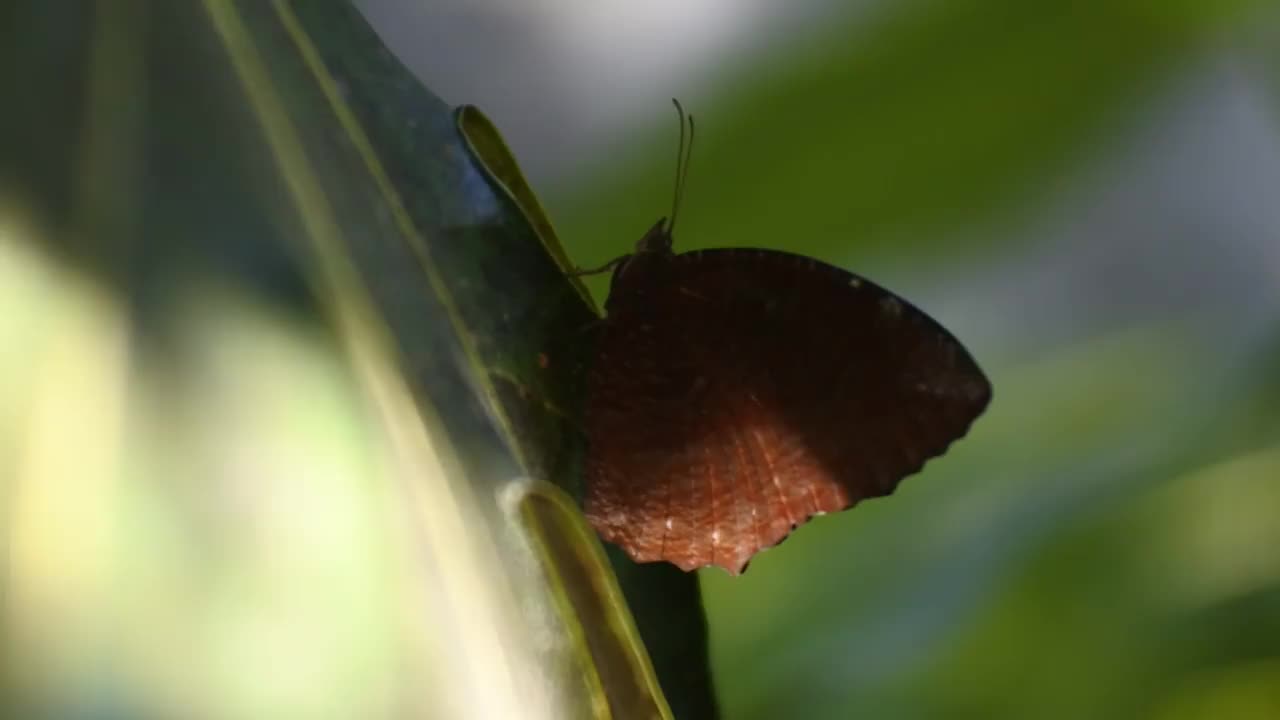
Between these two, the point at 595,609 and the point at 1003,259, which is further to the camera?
the point at 1003,259

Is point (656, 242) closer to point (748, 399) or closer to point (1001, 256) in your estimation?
point (748, 399)

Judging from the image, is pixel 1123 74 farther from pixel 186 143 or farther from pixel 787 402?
pixel 186 143

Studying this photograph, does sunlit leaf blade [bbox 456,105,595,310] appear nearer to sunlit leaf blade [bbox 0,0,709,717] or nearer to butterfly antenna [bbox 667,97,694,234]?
sunlit leaf blade [bbox 0,0,709,717]

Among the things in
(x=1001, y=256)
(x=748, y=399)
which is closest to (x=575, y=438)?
(x=748, y=399)

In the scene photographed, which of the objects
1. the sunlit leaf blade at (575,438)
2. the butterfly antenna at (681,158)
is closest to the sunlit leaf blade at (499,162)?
the sunlit leaf blade at (575,438)

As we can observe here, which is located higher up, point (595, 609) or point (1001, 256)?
point (1001, 256)

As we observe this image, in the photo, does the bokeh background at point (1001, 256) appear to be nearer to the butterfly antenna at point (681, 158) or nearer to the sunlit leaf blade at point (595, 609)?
the butterfly antenna at point (681, 158)
